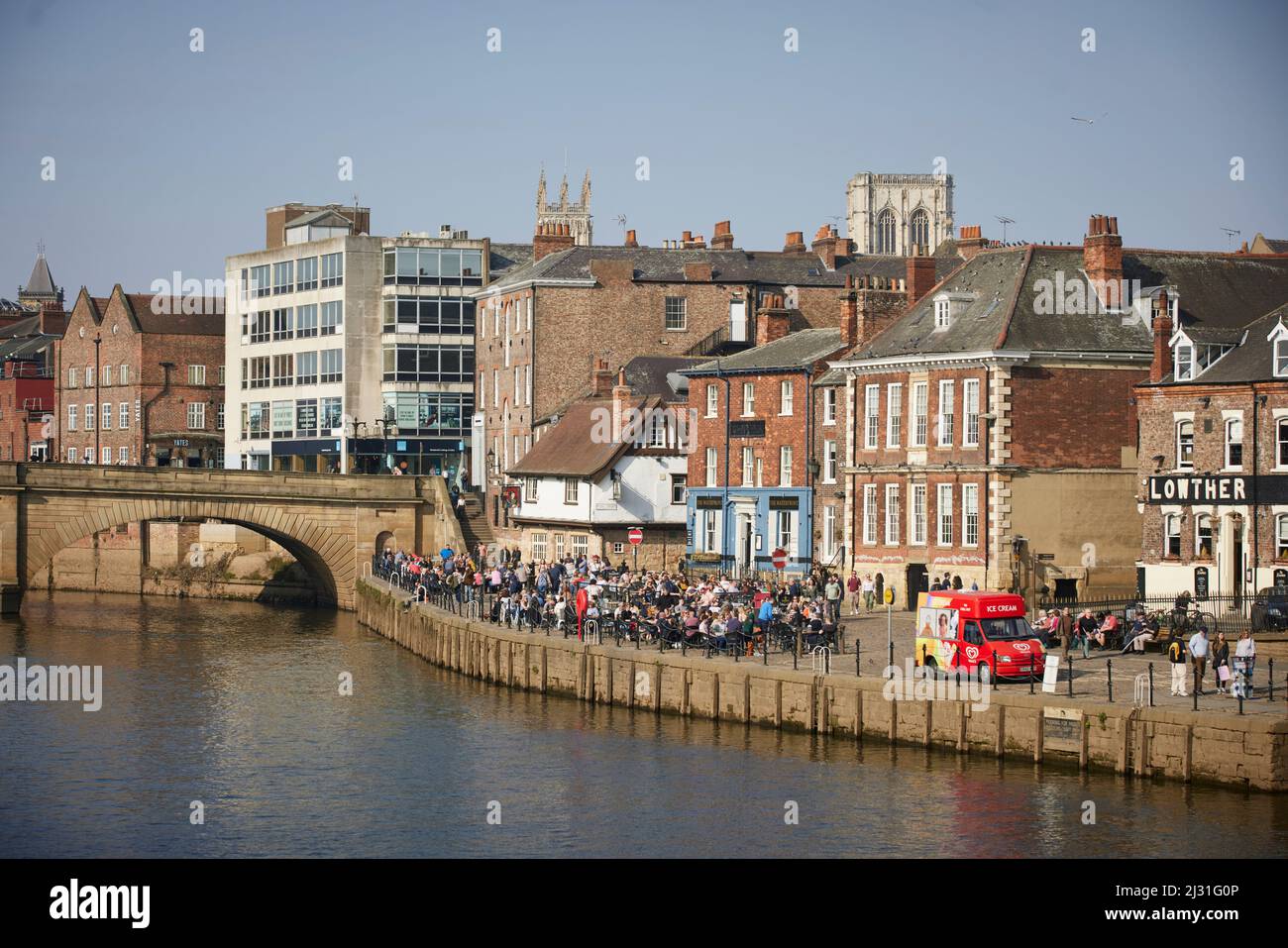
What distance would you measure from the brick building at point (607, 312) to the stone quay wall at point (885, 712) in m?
29.7

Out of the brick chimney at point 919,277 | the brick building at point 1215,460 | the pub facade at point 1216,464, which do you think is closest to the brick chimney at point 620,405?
the brick chimney at point 919,277

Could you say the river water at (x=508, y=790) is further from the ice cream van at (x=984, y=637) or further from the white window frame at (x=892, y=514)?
the white window frame at (x=892, y=514)

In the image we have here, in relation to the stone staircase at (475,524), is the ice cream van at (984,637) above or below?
below

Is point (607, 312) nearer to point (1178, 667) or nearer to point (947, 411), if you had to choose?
point (947, 411)

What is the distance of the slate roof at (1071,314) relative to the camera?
62156 mm

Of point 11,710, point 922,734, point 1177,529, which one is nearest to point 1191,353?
point 1177,529

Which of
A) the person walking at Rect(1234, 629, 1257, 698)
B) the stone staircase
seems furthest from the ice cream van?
the stone staircase

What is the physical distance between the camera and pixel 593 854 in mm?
38281

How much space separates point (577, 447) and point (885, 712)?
3734 centimetres

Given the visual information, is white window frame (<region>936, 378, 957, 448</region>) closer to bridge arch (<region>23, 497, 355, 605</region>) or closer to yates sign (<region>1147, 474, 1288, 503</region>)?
yates sign (<region>1147, 474, 1288, 503</region>)

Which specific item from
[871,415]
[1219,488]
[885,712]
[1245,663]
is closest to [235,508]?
[871,415]

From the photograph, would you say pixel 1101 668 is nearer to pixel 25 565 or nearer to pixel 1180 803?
pixel 1180 803

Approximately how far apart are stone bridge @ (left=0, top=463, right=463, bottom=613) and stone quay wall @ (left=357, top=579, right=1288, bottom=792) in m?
25.1

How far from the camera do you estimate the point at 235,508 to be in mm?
86312
